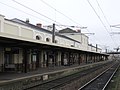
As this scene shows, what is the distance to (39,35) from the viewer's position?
41.4 metres

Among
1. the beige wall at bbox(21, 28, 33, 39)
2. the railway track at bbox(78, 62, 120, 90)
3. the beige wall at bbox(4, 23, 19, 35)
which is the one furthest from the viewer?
the beige wall at bbox(21, 28, 33, 39)

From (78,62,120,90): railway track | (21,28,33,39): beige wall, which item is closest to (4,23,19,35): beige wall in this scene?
(21,28,33,39): beige wall

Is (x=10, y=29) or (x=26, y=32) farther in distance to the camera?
(x=26, y=32)

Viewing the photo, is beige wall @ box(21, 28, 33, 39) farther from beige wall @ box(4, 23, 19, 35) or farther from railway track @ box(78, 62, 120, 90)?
railway track @ box(78, 62, 120, 90)

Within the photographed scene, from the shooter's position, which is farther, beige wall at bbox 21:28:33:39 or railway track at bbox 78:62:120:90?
beige wall at bbox 21:28:33:39

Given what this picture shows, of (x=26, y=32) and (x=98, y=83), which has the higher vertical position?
(x=26, y=32)

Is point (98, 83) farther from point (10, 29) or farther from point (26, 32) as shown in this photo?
point (26, 32)

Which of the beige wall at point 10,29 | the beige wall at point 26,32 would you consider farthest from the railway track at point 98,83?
the beige wall at point 26,32

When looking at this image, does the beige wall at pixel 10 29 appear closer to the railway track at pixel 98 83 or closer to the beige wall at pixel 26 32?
the beige wall at pixel 26 32

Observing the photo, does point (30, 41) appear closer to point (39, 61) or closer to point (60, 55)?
point (39, 61)

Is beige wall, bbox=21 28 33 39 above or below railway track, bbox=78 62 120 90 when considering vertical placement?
above

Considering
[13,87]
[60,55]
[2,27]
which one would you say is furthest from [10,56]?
[60,55]

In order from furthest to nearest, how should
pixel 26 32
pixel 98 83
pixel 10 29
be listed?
pixel 26 32 < pixel 10 29 < pixel 98 83

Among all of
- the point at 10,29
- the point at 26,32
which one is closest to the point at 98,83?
the point at 10,29
